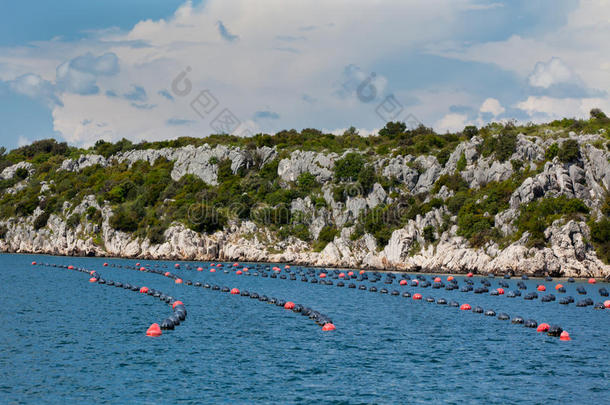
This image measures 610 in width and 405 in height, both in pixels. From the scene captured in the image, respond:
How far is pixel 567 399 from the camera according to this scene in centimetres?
3806

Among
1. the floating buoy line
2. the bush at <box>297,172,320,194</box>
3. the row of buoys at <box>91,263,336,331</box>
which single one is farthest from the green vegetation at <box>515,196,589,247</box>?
the bush at <box>297,172,320,194</box>

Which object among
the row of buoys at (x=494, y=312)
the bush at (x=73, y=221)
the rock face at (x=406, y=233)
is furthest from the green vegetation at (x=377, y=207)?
the row of buoys at (x=494, y=312)

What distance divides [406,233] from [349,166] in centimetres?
4152

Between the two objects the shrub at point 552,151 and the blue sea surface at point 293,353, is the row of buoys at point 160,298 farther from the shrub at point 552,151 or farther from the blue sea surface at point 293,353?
the shrub at point 552,151

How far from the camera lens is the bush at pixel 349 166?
582 feet

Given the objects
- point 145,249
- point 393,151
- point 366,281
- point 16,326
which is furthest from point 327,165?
point 16,326

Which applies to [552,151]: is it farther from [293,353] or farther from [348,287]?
[293,353]

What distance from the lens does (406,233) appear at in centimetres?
14350

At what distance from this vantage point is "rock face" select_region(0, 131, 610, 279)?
12194cm

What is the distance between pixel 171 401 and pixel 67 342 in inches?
842

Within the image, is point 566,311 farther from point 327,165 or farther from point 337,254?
point 327,165

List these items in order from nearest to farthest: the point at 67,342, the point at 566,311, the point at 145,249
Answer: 1. the point at 67,342
2. the point at 566,311
3. the point at 145,249

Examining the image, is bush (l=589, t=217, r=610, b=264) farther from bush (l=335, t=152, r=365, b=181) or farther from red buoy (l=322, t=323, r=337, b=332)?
red buoy (l=322, t=323, r=337, b=332)

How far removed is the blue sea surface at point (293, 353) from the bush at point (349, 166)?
303 ft
